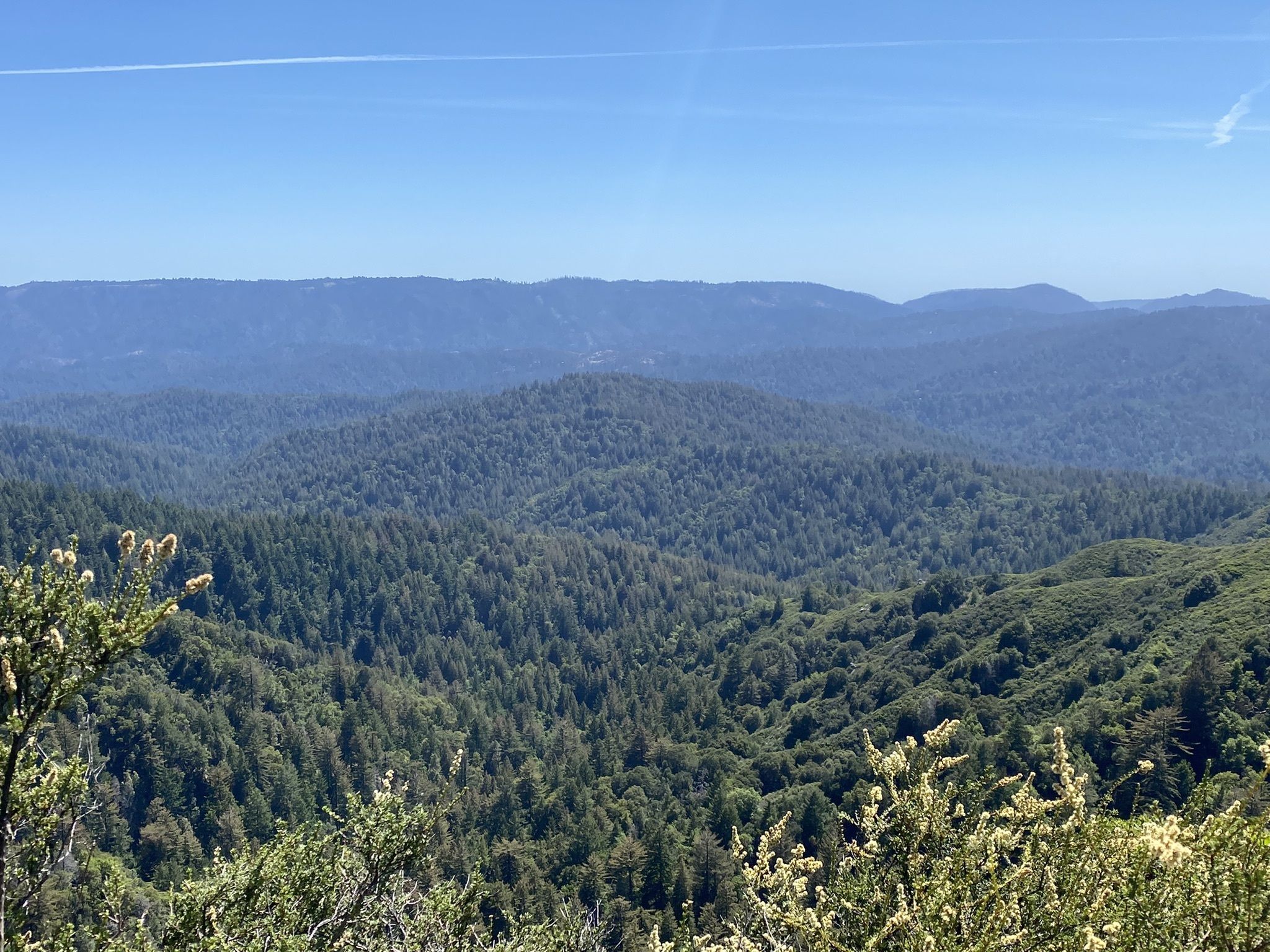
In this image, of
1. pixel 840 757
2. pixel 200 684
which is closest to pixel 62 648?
pixel 840 757

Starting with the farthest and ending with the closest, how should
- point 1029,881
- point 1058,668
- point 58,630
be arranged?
point 1058,668 < point 1029,881 < point 58,630

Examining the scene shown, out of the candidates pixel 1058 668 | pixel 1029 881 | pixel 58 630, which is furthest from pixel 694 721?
pixel 58 630

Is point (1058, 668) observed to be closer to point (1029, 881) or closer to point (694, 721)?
point (694, 721)

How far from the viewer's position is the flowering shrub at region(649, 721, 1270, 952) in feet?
33.1

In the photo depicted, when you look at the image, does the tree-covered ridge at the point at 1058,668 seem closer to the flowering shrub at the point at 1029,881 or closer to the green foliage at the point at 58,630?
the flowering shrub at the point at 1029,881

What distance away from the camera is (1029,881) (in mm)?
12008

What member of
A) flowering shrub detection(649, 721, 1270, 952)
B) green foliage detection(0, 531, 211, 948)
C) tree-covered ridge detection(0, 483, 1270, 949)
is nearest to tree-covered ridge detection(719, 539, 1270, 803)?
tree-covered ridge detection(0, 483, 1270, 949)

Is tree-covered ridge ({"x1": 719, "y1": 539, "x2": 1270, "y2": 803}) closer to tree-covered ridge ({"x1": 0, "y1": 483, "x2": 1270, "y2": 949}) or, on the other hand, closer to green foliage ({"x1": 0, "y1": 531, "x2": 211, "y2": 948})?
tree-covered ridge ({"x1": 0, "y1": 483, "x2": 1270, "y2": 949})

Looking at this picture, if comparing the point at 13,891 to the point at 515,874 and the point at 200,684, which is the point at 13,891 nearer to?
the point at 515,874

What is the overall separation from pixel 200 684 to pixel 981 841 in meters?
136

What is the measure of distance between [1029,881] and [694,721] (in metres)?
126

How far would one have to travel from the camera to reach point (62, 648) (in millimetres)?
9750

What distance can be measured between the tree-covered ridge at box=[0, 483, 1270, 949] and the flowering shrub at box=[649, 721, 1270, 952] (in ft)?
163

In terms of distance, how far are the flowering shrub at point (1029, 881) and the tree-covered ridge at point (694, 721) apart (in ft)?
163
